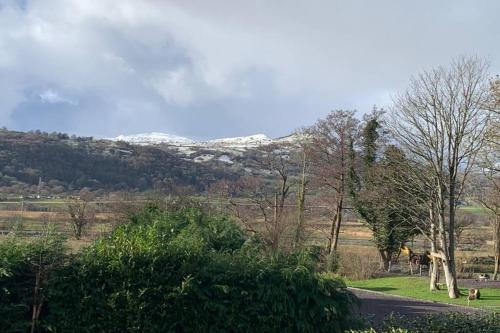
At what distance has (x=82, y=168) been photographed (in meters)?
69.8

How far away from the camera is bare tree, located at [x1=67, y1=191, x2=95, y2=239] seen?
3125 cm

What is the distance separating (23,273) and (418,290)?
23.4m

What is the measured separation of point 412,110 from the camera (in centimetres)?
2556

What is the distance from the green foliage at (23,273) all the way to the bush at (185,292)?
245 mm

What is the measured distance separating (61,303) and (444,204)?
68.7ft

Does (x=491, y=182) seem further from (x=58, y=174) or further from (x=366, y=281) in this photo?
(x=58, y=174)

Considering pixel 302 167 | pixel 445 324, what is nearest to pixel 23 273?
pixel 445 324

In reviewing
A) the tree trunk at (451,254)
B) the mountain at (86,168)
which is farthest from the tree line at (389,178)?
the mountain at (86,168)

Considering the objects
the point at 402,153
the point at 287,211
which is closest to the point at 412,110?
the point at 402,153

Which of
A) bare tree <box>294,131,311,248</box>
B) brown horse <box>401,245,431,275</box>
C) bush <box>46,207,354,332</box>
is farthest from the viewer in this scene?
bare tree <box>294,131,311,248</box>

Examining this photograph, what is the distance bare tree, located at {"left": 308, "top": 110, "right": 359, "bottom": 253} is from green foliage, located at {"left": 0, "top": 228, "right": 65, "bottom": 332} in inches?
1229

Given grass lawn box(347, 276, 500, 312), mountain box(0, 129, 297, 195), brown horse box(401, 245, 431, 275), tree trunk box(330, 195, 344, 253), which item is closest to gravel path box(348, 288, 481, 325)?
grass lawn box(347, 276, 500, 312)

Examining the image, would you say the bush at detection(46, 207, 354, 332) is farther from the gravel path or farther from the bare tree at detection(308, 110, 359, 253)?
the bare tree at detection(308, 110, 359, 253)

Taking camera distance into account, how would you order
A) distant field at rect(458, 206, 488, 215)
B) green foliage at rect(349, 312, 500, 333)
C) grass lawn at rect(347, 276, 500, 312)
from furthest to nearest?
distant field at rect(458, 206, 488, 215), grass lawn at rect(347, 276, 500, 312), green foliage at rect(349, 312, 500, 333)
